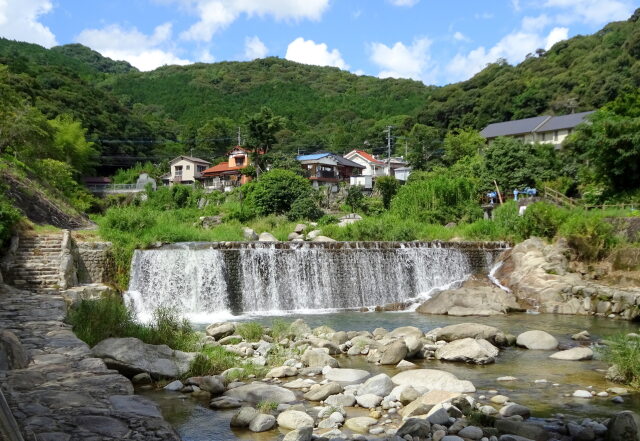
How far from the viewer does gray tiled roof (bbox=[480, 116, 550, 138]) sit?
52725 millimetres

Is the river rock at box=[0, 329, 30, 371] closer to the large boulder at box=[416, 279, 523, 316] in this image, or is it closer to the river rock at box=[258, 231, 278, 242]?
the large boulder at box=[416, 279, 523, 316]

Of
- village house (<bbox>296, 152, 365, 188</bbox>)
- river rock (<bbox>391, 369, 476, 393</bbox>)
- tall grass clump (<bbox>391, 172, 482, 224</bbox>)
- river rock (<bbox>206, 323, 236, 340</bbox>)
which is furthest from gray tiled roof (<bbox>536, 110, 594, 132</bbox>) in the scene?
river rock (<bbox>391, 369, 476, 393</bbox>)

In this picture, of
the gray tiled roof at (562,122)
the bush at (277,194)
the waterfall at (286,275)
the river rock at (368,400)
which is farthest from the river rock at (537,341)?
the gray tiled roof at (562,122)

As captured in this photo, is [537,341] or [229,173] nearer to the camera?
[537,341]

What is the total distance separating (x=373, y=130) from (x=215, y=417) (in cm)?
6845

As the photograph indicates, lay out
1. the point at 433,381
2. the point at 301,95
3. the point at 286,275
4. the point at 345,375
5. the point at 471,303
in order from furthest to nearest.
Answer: the point at 301,95
the point at 286,275
the point at 471,303
the point at 345,375
the point at 433,381

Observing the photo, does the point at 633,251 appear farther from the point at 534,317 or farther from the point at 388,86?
the point at 388,86

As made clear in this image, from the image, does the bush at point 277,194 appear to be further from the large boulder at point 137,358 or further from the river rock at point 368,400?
the river rock at point 368,400

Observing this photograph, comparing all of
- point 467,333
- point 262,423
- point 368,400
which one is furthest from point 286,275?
point 262,423

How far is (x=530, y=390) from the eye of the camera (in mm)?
8148

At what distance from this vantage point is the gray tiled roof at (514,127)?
52.7 metres

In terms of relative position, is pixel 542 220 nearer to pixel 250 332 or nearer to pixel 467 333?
pixel 467 333

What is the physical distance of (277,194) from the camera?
31.6 m

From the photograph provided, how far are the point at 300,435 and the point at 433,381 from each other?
10.0ft
